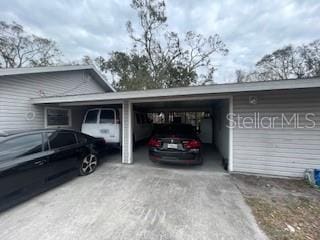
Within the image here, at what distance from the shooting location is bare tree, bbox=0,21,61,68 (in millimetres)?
18156

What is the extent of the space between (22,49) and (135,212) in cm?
2331


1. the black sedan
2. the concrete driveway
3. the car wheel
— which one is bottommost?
the concrete driveway

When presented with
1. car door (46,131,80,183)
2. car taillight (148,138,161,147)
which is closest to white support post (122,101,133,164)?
car taillight (148,138,161,147)

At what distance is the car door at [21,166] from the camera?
3243 millimetres

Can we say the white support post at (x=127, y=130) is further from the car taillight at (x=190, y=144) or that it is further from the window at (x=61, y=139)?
the car taillight at (x=190, y=144)

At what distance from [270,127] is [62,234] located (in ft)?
18.2

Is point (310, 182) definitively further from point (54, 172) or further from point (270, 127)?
point (54, 172)

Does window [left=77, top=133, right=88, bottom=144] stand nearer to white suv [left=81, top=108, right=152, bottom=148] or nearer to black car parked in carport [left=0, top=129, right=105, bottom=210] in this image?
black car parked in carport [left=0, top=129, right=105, bottom=210]

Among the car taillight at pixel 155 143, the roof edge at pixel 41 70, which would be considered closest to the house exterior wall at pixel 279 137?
the car taillight at pixel 155 143

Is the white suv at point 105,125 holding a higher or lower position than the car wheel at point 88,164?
higher

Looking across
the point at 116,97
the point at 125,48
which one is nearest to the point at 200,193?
the point at 116,97

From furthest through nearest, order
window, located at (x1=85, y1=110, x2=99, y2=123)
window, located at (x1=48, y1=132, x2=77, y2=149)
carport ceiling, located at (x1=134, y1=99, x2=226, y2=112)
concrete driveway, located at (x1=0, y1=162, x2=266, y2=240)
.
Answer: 1. carport ceiling, located at (x1=134, y1=99, x2=226, y2=112)
2. window, located at (x1=85, y1=110, x2=99, y2=123)
3. window, located at (x1=48, y1=132, x2=77, y2=149)
4. concrete driveway, located at (x1=0, y1=162, x2=266, y2=240)

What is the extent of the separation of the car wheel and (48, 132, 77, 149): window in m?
0.69

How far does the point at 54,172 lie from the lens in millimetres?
4266
